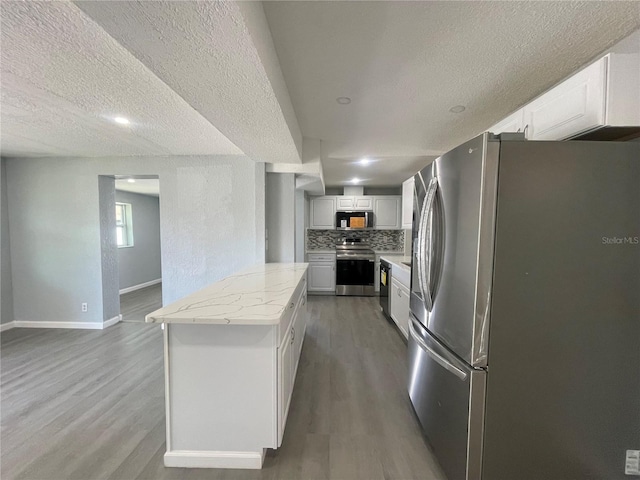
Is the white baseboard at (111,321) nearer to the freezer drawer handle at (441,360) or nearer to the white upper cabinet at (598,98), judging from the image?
the freezer drawer handle at (441,360)

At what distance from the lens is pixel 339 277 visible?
16.8 ft

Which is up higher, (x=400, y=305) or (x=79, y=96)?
(x=79, y=96)

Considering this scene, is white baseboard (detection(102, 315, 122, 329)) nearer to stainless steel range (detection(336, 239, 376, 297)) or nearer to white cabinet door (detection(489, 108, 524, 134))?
stainless steel range (detection(336, 239, 376, 297))

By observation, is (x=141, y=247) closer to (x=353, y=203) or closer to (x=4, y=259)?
(x=4, y=259)

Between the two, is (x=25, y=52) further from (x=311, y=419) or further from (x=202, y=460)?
(x=311, y=419)

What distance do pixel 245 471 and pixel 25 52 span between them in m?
2.59

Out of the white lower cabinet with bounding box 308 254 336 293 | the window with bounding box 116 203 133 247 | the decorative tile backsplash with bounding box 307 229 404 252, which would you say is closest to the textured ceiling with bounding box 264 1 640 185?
the white lower cabinet with bounding box 308 254 336 293

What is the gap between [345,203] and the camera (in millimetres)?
5324

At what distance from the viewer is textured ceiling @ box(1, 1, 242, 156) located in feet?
3.77

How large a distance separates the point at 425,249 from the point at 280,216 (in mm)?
2138

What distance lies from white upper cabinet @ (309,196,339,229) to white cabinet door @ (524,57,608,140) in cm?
398

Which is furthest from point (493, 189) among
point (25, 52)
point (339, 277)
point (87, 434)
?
point (339, 277)

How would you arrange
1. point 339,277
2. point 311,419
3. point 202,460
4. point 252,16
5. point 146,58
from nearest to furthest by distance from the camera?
point 252,16, point 146,58, point 202,460, point 311,419, point 339,277

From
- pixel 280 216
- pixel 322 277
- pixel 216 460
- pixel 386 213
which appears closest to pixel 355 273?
pixel 322 277
